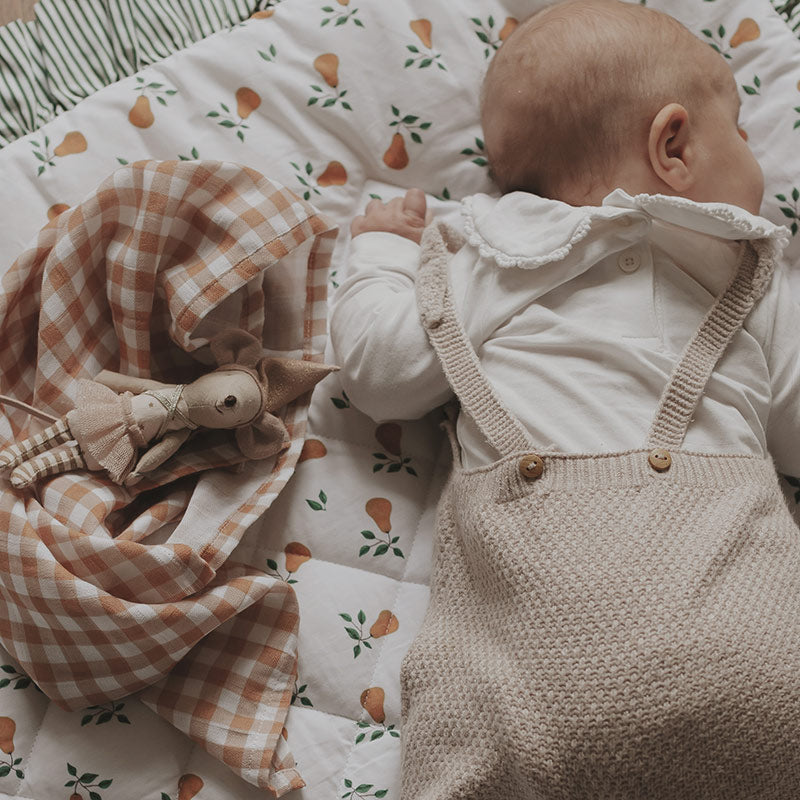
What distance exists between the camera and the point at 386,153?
4.11 feet

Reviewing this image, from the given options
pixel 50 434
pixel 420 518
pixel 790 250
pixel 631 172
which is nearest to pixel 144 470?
pixel 50 434

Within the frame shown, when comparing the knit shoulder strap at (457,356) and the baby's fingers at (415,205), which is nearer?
the knit shoulder strap at (457,356)

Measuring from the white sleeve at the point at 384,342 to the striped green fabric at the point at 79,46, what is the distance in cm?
38

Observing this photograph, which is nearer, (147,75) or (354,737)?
(354,737)

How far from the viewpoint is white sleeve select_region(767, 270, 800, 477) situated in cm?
106

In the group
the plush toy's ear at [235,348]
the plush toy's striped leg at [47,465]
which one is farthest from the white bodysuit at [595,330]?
the plush toy's striped leg at [47,465]

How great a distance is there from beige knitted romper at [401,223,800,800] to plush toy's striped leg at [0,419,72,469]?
41 cm

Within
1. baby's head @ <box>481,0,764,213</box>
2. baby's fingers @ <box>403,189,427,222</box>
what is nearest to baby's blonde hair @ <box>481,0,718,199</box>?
baby's head @ <box>481,0,764,213</box>

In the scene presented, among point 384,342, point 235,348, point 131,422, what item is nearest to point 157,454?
point 131,422

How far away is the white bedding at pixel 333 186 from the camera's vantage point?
3.44 ft

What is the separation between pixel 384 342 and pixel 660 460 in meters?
0.33

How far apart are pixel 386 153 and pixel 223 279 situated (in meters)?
0.32

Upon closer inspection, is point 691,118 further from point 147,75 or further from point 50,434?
point 50,434

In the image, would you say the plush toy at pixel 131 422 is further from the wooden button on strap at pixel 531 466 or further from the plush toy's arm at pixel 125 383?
the wooden button on strap at pixel 531 466
